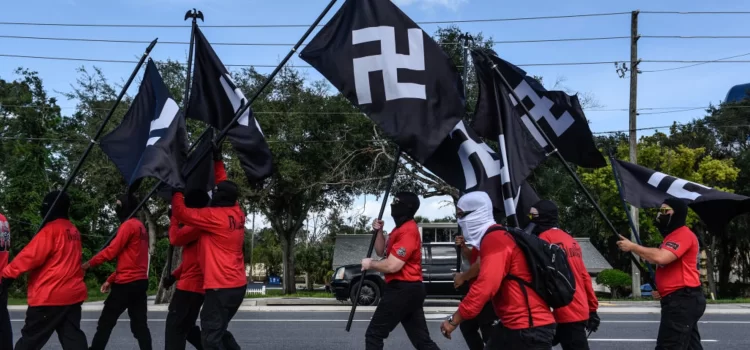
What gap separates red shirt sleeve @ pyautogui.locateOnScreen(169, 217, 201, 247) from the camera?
717 centimetres

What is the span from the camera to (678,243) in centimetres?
674

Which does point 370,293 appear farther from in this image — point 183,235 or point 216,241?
point 216,241

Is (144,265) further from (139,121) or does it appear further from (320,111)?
(320,111)

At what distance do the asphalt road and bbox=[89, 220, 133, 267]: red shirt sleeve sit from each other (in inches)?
105

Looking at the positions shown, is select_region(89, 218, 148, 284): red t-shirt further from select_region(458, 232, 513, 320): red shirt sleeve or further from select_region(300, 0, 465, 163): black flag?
select_region(458, 232, 513, 320): red shirt sleeve

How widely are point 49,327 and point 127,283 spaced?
3.34 ft

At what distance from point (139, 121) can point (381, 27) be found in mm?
2523

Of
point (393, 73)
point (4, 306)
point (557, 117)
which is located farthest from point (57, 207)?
point (557, 117)

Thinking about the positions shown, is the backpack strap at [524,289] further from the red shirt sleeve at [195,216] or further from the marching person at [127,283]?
the marching person at [127,283]

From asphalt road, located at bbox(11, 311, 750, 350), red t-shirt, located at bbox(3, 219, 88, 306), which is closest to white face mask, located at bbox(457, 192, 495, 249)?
red t-shirt, located at bbox(3, 219, 88, 306)

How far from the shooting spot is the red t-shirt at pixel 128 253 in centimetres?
756

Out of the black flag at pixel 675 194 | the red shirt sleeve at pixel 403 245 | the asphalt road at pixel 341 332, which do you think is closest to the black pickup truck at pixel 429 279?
the asphalt road at pixel 341 332

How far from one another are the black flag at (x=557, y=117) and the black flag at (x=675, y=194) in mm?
329

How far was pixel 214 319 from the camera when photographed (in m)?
6.68
